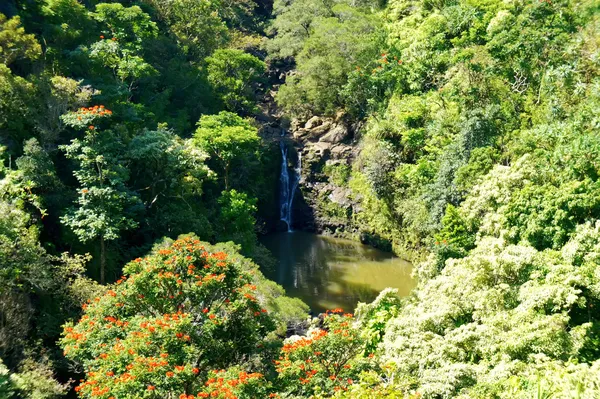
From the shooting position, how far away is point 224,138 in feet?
78.7

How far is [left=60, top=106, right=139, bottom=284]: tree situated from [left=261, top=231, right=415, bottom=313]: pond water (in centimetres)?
932

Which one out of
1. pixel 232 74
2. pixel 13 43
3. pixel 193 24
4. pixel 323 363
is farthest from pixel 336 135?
pixel 323 363

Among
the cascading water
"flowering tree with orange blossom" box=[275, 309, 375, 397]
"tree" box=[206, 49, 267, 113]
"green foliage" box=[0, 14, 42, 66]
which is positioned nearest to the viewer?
"flowering tree with orange blossom" box=[275, 309, 375, 397]

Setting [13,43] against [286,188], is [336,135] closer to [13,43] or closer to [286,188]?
[286,188]

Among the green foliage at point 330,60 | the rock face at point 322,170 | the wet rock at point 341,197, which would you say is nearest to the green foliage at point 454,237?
the rock face at point 322,170

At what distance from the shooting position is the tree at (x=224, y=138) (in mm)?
24172

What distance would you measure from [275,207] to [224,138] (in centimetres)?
1059

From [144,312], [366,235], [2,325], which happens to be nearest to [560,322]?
[144,312]

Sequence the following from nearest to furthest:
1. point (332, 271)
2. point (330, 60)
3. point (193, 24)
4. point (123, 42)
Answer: point (332, 271)
point (123, 42)
point (330, 60)
point (193, 24)

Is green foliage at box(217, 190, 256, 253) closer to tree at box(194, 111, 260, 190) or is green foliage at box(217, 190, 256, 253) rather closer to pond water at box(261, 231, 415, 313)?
tree at box(194, 111, 260, 190)

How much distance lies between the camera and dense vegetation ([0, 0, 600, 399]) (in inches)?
424

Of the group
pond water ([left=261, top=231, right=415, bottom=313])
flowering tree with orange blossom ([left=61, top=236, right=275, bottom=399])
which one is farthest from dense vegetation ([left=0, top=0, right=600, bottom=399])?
pond water ([left=261, top=231, right=415, bottom=313])

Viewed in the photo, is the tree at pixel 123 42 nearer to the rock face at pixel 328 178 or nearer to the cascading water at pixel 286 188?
the cascading water at pixel 286 188

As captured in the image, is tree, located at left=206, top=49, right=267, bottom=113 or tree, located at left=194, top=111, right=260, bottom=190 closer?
tree, located at left=194, top=111, right=260, bottom=190
